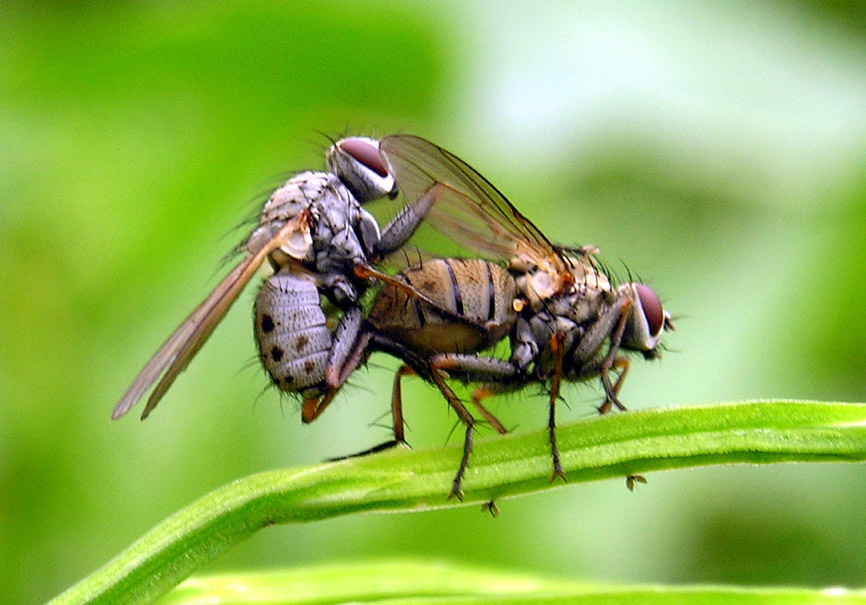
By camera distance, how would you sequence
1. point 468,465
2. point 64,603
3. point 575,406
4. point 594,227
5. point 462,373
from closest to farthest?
1. point 64,603
2. point 468,465
3. point 462,373
4. point 575,406
5. point 594,227

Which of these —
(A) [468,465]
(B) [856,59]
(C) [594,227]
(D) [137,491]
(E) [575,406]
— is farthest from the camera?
(B) [856,59]

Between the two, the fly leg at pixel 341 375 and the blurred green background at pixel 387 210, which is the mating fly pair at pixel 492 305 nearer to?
the fly leg at pixel 341 375

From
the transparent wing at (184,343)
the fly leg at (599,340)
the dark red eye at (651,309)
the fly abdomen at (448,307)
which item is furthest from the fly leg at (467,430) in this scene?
the dark red eye at (651,309)

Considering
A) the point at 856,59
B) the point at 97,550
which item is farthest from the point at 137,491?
the point at 856,59

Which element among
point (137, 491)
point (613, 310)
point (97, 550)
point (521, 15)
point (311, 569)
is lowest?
point (97, 550)

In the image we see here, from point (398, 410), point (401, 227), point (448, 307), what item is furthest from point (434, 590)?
point (401, 227)

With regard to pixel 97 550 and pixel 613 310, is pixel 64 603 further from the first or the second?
pixel 97 550
